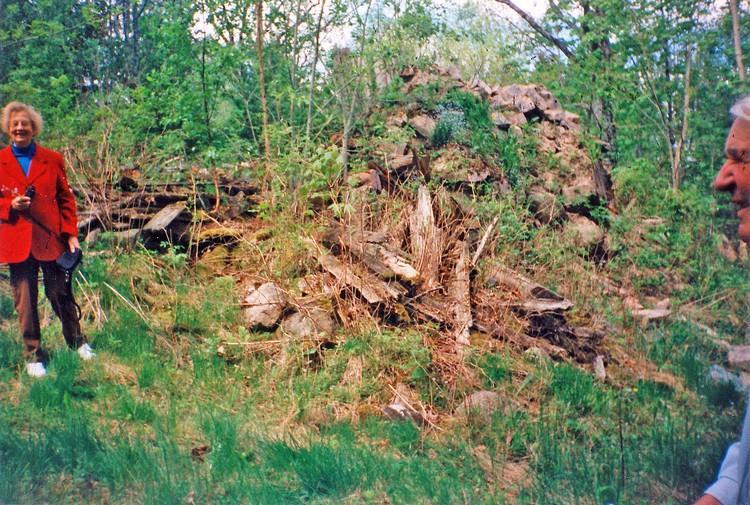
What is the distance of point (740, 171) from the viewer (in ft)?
5.37

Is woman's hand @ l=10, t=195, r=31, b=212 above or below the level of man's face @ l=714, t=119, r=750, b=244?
below

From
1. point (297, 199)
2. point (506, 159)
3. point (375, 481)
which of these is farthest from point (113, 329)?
point (506, 159)

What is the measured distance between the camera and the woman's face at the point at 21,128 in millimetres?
4688

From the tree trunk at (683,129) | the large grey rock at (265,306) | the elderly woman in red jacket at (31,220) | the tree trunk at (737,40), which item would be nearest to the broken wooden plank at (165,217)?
the large grey rock at (265,306)

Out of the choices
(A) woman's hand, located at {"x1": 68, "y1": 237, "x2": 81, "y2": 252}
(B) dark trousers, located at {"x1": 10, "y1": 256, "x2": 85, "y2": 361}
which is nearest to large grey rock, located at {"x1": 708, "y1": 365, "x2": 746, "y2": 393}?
(A) woman's hand, located at {"x1": 68, "y1": 237, "x2": 81, "y2": 252}

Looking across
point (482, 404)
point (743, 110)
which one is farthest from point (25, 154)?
point (743, 110)

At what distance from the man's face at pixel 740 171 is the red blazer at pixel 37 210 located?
453cm

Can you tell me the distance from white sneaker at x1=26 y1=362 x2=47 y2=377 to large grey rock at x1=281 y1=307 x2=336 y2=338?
5.93 ft

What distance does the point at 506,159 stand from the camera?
27.2 feet

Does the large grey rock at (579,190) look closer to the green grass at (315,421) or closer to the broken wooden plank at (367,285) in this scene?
the green grass at (315,421)

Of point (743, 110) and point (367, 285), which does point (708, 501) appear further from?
point (367, 285)

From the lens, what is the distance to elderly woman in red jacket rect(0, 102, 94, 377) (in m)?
4.76

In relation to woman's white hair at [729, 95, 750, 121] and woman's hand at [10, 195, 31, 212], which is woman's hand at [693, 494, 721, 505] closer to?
woman's white hair at [729, 95, 750, 121]

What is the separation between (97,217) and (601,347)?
16.2 ft
